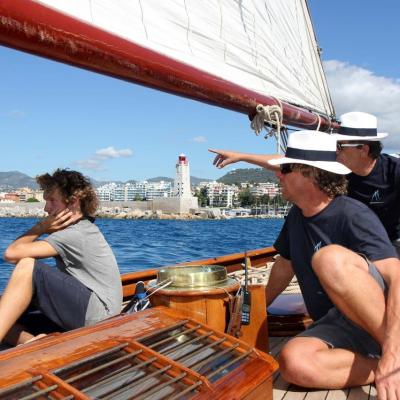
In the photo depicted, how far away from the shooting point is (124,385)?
65.1 inches

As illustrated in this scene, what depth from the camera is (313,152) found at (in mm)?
2404

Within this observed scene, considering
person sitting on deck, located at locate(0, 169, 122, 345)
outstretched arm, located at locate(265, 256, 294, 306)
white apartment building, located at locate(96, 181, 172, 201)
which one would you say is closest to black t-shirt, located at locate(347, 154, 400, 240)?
outstretched arm, located at locate(265, 256, 294, 306)

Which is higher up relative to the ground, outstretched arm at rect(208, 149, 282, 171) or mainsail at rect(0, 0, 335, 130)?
mainsail at rect(0, 0, 335, 130)

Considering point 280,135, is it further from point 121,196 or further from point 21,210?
point 121,196

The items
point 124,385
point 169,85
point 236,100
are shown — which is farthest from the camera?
point 236,100

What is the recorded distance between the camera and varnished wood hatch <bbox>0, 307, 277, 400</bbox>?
1.56 meters

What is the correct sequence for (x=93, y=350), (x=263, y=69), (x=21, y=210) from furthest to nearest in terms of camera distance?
1. (x=21, y=210)
2. (x=263, y=69)
3. (x=93, y=350)

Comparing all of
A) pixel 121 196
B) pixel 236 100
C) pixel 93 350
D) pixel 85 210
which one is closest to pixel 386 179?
pixel 236 100

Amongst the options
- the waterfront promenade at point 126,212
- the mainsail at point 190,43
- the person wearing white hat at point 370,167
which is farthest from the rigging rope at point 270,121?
the waterfront promenade at point 126,212

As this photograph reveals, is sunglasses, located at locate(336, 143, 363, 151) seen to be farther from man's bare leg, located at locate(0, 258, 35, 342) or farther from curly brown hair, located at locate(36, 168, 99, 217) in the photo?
man's bare leg, located at locate(0, 258, 35, 342)

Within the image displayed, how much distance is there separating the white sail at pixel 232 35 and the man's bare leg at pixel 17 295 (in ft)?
3.64

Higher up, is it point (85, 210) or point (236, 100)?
point (236, 100)

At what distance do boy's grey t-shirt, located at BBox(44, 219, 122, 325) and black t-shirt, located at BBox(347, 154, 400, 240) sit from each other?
1.62m

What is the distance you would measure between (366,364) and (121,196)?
643 ft
